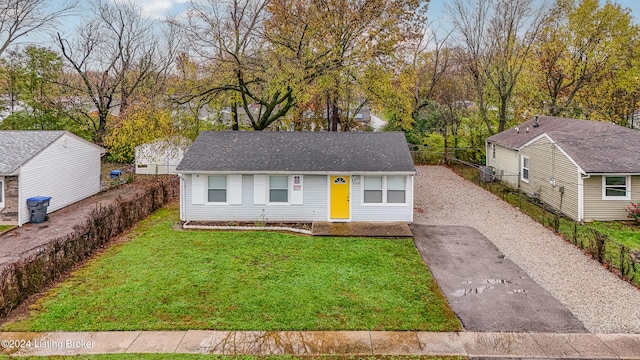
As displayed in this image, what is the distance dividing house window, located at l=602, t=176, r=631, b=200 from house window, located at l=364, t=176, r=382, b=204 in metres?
8.82

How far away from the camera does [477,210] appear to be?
17.2 m

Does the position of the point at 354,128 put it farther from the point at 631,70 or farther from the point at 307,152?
the point at 631,70

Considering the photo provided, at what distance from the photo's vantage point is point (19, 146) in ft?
54.5

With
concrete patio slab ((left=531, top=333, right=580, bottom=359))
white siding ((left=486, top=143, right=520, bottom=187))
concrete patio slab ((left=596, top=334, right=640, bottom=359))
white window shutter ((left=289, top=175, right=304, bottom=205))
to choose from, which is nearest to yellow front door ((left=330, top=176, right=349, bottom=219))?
white window shutter ((left=289, top=175, right=304, bottom=205))

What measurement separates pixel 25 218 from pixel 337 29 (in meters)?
17.9

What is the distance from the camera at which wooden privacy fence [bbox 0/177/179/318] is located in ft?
27.3

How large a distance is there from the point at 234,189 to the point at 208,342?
8.68 metres

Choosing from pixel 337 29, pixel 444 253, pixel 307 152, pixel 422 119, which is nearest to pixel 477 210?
pixel 444 253

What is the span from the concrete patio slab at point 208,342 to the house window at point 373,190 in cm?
889

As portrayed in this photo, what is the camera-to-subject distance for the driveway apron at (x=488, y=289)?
7.73 metres

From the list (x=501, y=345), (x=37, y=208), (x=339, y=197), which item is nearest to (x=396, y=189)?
(x=339, y=197)

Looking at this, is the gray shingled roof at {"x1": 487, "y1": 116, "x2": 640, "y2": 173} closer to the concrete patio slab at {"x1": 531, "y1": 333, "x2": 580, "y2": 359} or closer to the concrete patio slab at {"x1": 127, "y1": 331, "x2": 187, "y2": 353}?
the concrete patio slab at {"x1": 531, "y1": 333, "x2": 580, "y2": 359}

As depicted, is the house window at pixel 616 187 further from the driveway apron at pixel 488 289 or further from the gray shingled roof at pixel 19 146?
the gray shingled roof at pixel 19 146

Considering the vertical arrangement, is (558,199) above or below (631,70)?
below
